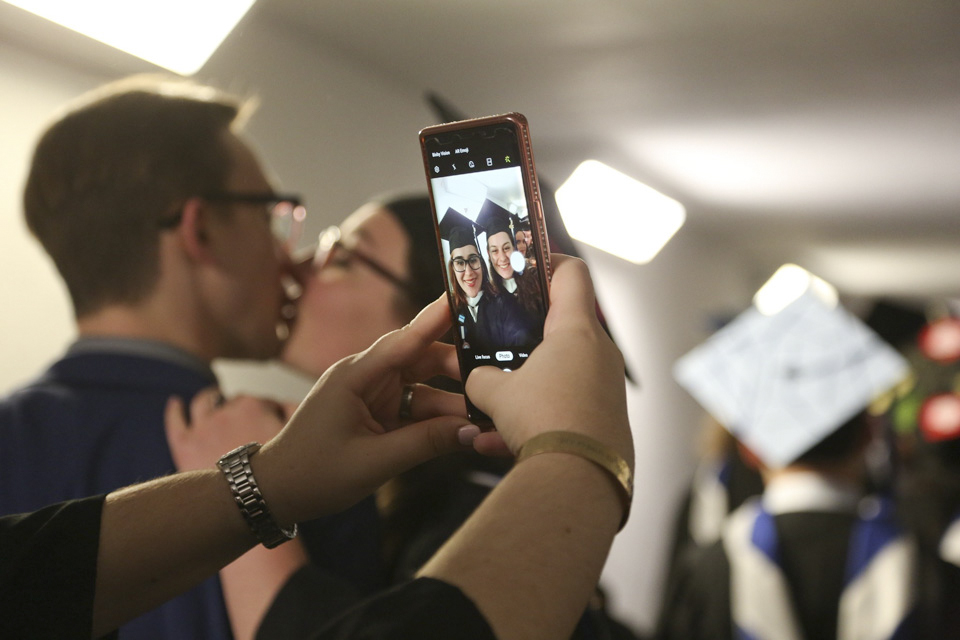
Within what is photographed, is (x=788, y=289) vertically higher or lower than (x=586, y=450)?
lower

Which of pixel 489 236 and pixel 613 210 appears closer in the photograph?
pixel 489 236

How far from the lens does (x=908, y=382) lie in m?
1.34

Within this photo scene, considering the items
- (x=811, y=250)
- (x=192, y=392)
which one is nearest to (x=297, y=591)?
(x=192, y=392)

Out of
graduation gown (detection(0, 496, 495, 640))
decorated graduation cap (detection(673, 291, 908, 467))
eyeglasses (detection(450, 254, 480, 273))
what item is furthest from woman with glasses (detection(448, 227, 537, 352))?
decorated graduation cap (detection(673, 291, 908, 467))

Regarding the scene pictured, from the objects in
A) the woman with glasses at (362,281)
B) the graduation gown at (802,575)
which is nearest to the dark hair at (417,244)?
the woman with glasses at (362,281)

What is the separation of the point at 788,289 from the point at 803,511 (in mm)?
419

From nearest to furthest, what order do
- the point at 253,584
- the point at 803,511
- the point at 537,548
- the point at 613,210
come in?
the point at 537,548 → the point at 253,584 → the point at 613,210 → the point at 803,511

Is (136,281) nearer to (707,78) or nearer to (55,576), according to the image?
(55,576)

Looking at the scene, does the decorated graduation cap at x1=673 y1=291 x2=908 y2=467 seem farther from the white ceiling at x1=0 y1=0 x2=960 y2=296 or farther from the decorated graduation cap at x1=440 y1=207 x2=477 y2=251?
the decorated graduation cap at x1=440 y1=207 x2=477 y2=251

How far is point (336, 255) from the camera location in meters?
0.59

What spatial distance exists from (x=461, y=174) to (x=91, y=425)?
267 millimetres

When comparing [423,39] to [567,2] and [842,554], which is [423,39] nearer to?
[567,2]

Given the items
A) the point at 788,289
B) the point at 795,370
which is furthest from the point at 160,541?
the point at 795,370

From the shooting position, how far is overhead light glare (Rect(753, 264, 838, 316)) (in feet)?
2.41
